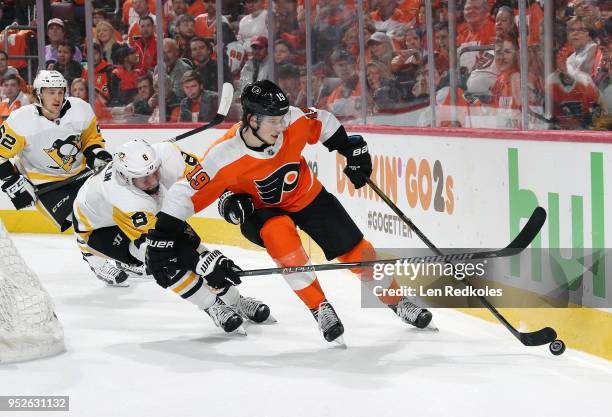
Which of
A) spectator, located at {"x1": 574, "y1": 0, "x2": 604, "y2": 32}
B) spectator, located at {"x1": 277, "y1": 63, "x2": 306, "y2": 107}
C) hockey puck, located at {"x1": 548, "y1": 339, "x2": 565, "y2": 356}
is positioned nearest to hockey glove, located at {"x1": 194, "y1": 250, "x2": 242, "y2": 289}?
hockey puck, located at {"x1": 548, "y1": 339, "x2": 565, "y2": 356}

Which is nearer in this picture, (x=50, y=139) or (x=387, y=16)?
(x=387, y=16)

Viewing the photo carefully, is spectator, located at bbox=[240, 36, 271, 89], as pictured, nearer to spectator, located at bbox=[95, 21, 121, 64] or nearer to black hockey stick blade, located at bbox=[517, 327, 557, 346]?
spectator, located at bbox=[95, 21, 121, 64]

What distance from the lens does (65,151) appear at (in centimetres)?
679

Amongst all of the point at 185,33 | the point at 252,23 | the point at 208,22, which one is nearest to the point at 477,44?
the point at 252,23

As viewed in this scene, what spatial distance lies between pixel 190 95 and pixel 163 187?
313 cm

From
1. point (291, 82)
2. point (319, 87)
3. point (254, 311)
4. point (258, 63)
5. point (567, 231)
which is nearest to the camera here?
point (567, 231)

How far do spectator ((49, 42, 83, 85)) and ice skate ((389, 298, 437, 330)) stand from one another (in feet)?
15.5

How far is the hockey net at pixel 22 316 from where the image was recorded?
422 cm

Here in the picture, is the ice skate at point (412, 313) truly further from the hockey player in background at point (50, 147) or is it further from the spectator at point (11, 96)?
the spectator at point (11, 96)

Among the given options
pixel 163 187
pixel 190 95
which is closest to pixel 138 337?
pixel 163 187

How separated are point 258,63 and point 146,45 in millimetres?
1159

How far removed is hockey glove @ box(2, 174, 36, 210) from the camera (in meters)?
6.58

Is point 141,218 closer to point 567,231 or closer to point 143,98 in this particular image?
point 567,231

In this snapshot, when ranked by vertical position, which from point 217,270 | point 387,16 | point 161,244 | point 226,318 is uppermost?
point 387,16
